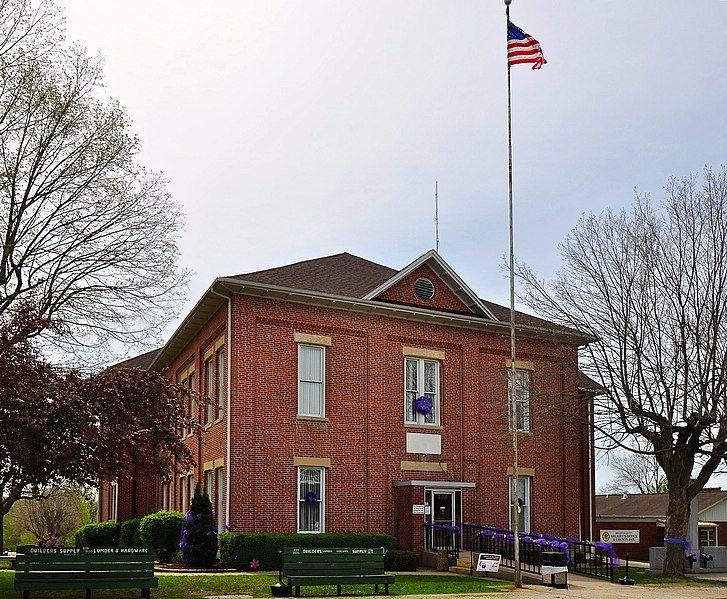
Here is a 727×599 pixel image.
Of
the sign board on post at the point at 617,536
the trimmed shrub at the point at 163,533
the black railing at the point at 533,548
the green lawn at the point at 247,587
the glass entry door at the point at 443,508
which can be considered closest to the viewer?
the green lawn at the point at 247,587

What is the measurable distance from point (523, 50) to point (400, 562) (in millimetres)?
13935

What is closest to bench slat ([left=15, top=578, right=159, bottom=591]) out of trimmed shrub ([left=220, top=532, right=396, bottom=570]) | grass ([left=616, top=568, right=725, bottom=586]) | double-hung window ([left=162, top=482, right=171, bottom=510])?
trimmed shrub ([left=220, top=532, right=396, bottom=570])

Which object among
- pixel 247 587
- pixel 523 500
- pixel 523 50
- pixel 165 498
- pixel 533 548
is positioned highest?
pixel 523 50

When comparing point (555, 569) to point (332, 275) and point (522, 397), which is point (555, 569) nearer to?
point (522, 397)

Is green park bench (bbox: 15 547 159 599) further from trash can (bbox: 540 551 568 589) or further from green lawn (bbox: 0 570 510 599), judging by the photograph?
trash can (bbox: 540 551 568 589)

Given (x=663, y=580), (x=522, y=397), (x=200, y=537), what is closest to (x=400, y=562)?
(x=200, y=537)

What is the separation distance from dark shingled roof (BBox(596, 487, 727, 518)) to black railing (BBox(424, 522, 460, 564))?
26190mm

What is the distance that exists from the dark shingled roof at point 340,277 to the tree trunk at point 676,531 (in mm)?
5818

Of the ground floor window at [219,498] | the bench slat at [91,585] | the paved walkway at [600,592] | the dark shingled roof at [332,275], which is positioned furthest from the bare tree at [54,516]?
the bench slat at [91,585]

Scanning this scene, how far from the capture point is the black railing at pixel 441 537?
30.0 metres

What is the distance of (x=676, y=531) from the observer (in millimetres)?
30359

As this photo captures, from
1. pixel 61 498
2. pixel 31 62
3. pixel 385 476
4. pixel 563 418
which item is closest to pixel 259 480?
pixel 385 476

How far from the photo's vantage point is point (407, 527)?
30.2 m

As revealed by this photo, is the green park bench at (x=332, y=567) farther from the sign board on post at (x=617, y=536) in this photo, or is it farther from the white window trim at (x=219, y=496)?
the sign board on post at (x=617, y=536)
